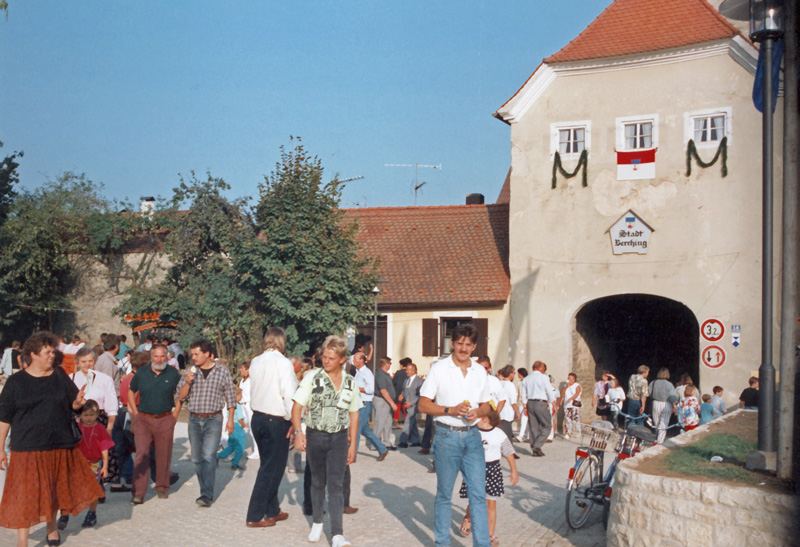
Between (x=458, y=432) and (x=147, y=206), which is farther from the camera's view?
(x=147, y=206)

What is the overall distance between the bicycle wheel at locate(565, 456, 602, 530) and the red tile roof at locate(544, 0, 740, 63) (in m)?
16.1

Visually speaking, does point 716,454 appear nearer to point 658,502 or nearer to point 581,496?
point 581,496

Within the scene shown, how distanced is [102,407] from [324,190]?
48.8ft

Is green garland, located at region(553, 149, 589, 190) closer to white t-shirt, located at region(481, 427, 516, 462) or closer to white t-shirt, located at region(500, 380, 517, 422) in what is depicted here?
white t-shirt, located at region(500, 380, 517, 422)

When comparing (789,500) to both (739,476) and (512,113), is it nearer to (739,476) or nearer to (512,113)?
(739,476)

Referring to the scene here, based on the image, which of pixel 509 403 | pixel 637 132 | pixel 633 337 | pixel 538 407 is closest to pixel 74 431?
pixel 509 403

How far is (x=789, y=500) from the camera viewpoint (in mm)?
6293

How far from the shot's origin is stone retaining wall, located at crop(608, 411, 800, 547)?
20.8ft

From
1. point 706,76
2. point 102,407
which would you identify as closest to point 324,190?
point 706,76

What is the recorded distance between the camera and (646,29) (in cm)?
2341

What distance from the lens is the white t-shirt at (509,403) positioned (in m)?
14.7

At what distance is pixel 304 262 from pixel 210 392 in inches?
536

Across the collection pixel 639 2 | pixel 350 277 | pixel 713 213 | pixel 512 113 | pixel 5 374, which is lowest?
pixel 5 374

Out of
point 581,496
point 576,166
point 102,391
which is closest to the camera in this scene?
point 581,496
